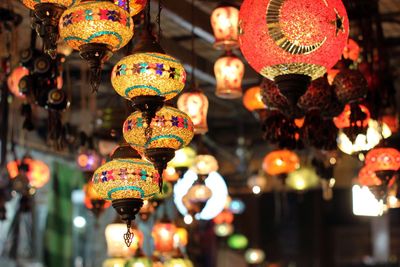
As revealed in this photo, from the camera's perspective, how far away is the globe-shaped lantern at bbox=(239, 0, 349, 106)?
346 cm

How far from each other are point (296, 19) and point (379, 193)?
2.53 m

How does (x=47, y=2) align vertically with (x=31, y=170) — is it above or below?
below

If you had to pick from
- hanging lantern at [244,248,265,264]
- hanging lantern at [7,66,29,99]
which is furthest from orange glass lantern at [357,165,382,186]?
hanging lantern at [244,248,265,264]

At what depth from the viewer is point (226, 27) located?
19.5 feet

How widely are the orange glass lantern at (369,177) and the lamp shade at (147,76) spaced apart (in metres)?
2.44

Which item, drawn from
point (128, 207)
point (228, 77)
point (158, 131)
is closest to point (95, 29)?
point (158, 131)

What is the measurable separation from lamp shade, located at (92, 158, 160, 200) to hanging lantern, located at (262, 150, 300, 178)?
3.38 m

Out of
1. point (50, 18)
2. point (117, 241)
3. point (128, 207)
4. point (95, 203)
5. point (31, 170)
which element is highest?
point (31, 170)

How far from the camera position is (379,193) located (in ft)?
18.8

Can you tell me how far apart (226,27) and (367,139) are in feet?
3.77

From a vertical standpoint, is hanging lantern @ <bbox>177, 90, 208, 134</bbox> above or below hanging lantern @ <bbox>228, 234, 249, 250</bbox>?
below

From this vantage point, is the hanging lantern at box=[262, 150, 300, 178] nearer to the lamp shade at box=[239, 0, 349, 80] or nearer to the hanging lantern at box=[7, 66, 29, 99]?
the hanging lantern at box=[7, 66, 29, 99]

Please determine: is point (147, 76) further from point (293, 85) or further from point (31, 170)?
point (31, 170)

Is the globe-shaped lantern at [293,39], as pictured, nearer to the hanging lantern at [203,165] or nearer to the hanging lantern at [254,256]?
the hanging lantern at [203,165]
